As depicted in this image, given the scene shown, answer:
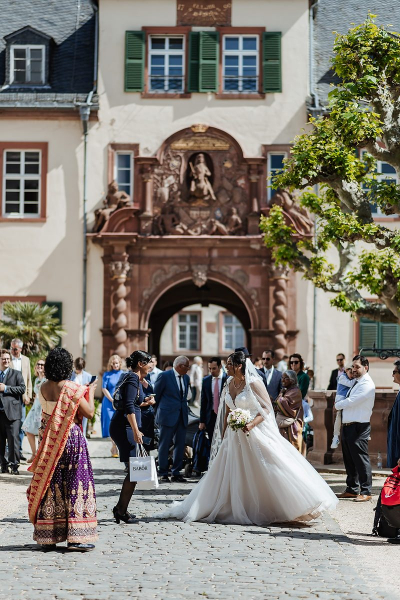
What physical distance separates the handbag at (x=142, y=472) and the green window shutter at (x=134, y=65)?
61.8ft

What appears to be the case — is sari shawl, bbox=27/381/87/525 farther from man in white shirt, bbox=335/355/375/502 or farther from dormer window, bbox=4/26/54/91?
dormer window, bbox=4/26/54/91

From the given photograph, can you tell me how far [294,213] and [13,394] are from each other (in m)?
12.9

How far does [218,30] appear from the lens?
2808 centimetres

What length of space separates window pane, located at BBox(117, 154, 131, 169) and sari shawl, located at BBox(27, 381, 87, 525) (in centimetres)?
1944

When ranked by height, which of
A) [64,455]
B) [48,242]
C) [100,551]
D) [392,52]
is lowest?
[100,551]

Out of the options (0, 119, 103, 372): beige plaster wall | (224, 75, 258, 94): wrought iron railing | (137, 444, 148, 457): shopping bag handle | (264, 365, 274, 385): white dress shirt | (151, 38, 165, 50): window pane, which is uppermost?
(151, 38, 165, 50): window pane

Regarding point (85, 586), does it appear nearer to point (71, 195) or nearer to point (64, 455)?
point (64, 455)

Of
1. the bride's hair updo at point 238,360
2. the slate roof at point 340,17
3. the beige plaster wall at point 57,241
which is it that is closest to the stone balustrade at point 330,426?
the bride's hair updo at point 238,360

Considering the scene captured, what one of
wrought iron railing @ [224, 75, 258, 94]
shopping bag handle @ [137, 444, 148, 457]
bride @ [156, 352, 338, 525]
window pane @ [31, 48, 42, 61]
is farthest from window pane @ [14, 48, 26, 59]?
shopping bag handle @ [137, 444, 148, 457]

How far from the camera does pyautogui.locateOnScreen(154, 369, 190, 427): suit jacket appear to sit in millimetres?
15235

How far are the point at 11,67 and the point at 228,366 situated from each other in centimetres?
1937

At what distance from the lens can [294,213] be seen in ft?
89.4

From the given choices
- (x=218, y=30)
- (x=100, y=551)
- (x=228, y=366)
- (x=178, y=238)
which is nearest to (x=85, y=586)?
(x=100, y=551)

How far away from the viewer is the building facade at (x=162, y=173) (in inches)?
1079
